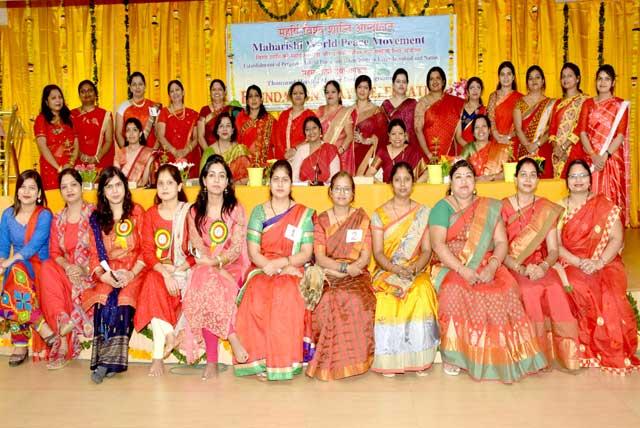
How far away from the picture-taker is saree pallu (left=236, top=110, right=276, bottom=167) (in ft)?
19.5

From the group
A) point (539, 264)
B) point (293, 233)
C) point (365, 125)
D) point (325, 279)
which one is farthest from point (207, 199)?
point (365, 125)

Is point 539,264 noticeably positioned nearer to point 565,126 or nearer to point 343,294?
point 343,294

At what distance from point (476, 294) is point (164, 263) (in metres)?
1.79

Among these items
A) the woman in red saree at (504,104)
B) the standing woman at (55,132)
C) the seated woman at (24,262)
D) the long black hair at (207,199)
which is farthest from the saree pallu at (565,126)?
the standing woman at (55,132)

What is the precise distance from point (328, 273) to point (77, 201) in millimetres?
1600

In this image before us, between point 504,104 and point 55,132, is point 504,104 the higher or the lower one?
the higher one

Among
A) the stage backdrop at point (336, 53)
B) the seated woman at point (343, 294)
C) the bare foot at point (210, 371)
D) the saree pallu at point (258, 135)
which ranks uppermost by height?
the stage backdrop at point (336, 53)

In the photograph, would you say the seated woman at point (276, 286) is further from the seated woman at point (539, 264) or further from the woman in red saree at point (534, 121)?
the woman in red saree at point (534, 121)

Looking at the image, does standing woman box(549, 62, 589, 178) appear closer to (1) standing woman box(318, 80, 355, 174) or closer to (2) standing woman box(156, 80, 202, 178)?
(1) standing woman box(318, 80, 355, 174)

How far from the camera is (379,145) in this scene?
5789mm

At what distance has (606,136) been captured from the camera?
505 centimetres

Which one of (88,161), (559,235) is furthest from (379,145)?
(88,161)

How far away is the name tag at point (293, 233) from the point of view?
3.93 m

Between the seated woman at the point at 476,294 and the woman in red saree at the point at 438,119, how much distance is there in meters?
1.89
